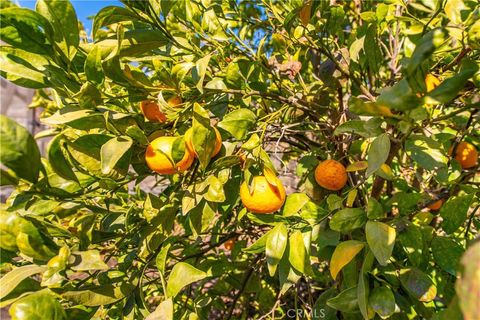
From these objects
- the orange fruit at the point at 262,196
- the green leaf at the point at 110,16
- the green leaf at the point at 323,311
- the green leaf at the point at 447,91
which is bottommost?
the green leaf at the point at 323,311

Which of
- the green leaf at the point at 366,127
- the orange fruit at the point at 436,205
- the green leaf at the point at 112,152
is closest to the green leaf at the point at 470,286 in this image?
the green leaf at the point at 366,127

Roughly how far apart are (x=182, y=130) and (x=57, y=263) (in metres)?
0.33

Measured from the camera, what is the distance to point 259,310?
1467 mm

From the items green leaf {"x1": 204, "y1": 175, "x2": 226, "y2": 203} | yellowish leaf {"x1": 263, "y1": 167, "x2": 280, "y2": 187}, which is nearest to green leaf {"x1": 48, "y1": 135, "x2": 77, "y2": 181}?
green leaf {"x1": 204, "y1": 175, "x2": 226, "y2": 203}

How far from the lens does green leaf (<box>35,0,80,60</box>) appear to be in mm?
512

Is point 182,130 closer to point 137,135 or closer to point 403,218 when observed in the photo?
point 137,135

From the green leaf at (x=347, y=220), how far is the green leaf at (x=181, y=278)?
25 centimetres

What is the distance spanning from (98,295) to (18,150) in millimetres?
291

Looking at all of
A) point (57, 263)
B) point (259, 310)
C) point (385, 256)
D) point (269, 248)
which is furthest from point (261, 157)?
point (259, 310)

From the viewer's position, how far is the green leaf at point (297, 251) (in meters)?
0.64

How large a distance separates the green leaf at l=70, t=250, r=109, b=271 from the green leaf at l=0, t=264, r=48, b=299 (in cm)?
4

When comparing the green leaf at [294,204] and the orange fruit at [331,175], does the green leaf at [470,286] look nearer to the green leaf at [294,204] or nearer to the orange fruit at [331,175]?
the green leaf at [294,204]

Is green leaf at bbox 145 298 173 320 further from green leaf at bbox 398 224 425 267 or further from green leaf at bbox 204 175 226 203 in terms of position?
green leaf at bbox 398 224 425 267

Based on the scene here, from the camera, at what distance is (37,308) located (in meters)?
0.47
